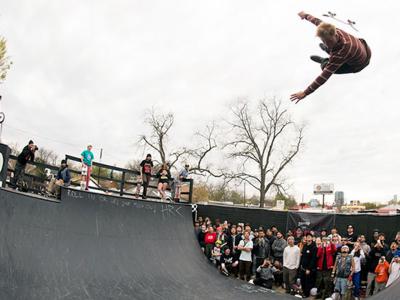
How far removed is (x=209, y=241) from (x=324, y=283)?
3.68m

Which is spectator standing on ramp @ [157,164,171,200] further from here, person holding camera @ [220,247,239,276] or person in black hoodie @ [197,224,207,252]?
person holding camera @ [220,247,239,276]

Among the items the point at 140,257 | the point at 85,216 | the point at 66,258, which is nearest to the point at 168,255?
the point at 140,257

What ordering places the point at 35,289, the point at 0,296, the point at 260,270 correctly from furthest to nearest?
the point at 260,270, the point at 35,289, the point at 0,296

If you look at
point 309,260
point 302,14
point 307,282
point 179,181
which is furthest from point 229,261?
point 302,14

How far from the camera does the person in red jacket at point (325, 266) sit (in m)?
9.39

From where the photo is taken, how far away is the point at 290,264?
Result: 996 centimetres

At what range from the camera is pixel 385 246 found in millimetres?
9203

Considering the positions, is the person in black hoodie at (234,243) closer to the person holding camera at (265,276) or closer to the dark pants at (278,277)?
the person holding camera at (265,276)

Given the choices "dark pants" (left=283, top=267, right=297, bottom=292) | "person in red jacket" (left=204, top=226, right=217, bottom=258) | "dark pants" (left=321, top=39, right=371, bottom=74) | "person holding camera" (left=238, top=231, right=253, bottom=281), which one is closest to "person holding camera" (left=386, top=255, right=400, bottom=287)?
"dark pants" (left=283, top=267, right=297, bottom=292)

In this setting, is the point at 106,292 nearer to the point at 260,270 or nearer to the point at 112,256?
the point at 112,256

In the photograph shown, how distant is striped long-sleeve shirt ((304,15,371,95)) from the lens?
4026mm

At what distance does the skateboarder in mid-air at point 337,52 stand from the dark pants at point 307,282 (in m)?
6.72

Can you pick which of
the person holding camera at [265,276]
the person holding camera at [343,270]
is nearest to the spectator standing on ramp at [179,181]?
the person holding camera at [265,276]

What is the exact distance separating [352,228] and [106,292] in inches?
298
